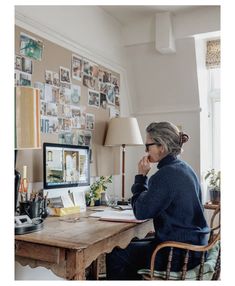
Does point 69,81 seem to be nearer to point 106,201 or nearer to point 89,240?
point 106,201

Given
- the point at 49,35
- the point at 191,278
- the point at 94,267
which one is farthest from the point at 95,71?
the point at 191,278

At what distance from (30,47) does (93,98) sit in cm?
84

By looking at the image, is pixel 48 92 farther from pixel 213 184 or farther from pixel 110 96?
pixel 213 184

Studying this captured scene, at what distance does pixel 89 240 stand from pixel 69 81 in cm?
147

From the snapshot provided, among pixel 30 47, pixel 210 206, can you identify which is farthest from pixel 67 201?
pixel 210 206

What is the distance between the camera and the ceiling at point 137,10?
310 cm

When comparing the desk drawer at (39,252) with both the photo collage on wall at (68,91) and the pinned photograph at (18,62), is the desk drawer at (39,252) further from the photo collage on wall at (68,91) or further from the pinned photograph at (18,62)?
the pinned photograph at (18,62)

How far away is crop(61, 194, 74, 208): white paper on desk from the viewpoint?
7.44ft

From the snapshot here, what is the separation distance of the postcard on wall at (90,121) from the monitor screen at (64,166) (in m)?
0.36

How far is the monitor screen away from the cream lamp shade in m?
0.43

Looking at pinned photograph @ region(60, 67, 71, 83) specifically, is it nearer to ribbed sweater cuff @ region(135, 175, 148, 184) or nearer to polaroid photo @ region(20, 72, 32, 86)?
polaroid photo @ region(20, 72, 32, 86)

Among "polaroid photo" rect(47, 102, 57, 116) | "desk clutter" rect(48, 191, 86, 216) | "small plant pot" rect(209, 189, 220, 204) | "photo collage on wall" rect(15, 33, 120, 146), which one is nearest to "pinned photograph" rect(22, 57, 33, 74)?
"photo collage on wall" rect(15, 33, 120, 146)

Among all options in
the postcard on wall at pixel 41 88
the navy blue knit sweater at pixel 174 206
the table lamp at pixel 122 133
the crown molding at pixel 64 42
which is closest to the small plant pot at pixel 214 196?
the table lamp at pixel 122 133

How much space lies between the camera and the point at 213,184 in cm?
365
